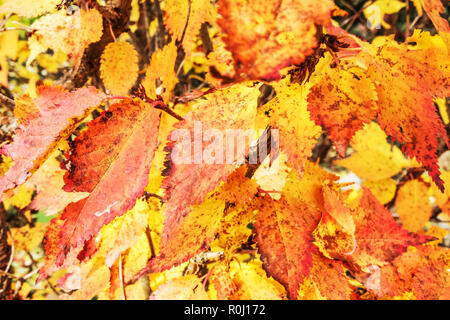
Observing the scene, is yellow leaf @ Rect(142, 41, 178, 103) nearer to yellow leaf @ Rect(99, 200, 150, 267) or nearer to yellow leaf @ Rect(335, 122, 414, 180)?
yellow leaf @ Rect(99, 200, 150, 267)

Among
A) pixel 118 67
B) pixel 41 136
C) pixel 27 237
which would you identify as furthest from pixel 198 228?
pixel 27 237

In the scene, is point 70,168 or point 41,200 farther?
point 41,200

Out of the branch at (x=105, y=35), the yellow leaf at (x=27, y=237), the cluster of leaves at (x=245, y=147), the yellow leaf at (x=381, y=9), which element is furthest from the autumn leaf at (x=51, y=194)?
the yellow leaf at (x=381, y=9)

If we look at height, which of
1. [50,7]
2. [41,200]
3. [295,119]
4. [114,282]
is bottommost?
[114,282]

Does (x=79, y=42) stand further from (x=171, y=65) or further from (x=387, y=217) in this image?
(x=387, y=217)

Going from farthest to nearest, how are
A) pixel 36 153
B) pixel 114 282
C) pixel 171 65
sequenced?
1. pixel 114 282
2. pixel 171 65
3. pixel 36 153

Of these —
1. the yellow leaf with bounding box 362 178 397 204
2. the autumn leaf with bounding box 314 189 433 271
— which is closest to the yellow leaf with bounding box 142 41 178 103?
the autumn leaf with bounding box 314 189 433 271
